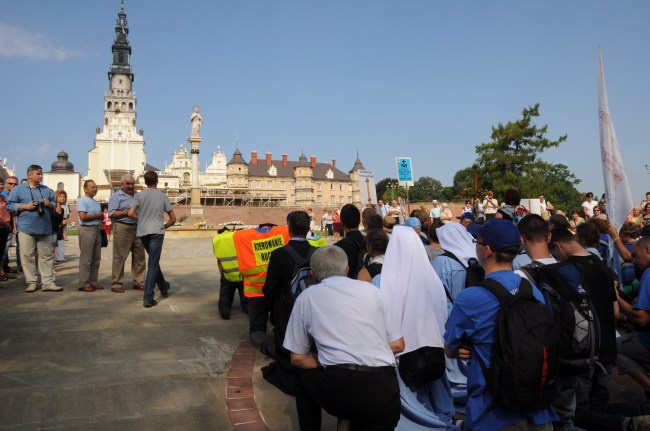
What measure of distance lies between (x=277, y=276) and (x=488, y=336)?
2.49 m

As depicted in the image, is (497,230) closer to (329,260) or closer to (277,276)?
(329,260)

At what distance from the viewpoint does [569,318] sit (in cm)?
286

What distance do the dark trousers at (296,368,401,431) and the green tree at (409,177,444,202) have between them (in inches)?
4874

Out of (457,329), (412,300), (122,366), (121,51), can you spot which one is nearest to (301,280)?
(412,300)

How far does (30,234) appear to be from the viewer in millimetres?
8125

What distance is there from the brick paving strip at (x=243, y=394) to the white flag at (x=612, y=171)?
4.22 m

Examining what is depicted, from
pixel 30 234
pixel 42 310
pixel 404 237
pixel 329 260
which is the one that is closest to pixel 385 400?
pixel 329 260

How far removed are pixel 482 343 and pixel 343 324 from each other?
808 millimetres

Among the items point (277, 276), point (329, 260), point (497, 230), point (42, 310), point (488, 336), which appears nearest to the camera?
point (488, 336)

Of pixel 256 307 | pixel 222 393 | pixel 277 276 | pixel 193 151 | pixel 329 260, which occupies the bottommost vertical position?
pixel 222 393

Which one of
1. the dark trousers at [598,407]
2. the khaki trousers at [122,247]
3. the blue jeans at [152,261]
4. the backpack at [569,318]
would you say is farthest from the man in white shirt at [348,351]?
the khaki trousers at [122,247]

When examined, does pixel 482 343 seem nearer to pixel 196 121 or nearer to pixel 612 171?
pixel 612 171

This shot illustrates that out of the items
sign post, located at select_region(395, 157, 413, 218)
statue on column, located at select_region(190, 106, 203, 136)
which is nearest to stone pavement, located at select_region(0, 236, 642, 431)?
sign post, located at select_region(395, 157, 413, 218)

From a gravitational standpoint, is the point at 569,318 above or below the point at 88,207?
below
